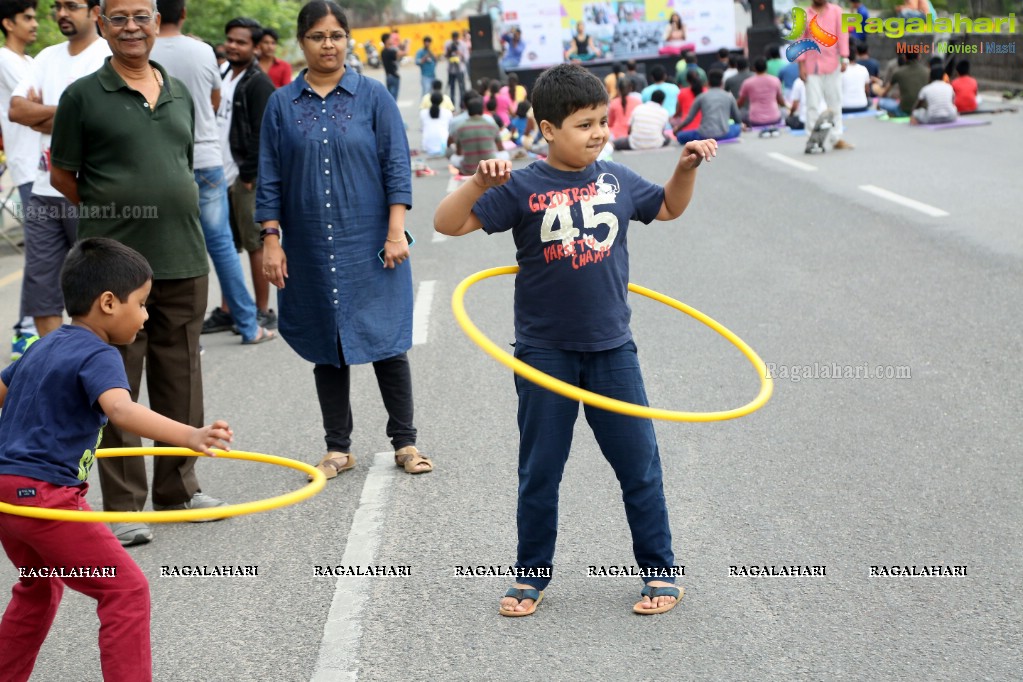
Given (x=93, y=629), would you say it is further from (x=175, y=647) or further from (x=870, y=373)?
(x=870, y=373)

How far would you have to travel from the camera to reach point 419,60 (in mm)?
33625

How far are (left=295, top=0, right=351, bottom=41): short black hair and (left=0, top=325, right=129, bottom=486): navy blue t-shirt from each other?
7.82 feet

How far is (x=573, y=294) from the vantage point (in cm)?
416

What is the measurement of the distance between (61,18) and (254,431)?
99.0 inches

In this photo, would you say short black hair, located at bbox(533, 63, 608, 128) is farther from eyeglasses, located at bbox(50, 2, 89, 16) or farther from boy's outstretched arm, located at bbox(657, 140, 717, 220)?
eyeglasses, located at bbox(50, 2, 89, 16)

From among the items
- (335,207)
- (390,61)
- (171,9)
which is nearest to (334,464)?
(335,207)

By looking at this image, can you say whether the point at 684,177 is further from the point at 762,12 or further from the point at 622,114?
the point at 762,12

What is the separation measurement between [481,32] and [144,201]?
3252cm

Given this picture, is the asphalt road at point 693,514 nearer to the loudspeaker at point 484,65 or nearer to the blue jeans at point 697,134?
the blue jeans at point 697,134

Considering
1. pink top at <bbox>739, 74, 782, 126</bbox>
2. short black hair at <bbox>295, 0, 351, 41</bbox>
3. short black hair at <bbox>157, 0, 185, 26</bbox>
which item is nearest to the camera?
short black hair at <bbox>295, 0, 351, 41</bbox>

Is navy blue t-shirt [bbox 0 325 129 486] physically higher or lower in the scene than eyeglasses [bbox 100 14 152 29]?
lower

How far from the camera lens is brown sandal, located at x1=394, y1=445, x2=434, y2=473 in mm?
5922

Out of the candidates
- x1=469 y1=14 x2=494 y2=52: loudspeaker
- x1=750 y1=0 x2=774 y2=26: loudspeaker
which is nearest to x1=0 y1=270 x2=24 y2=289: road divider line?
x1=750 y1=0 x2=774 y2=26: loudspeaker

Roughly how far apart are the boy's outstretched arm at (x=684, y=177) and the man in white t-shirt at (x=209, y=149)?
4.01m
